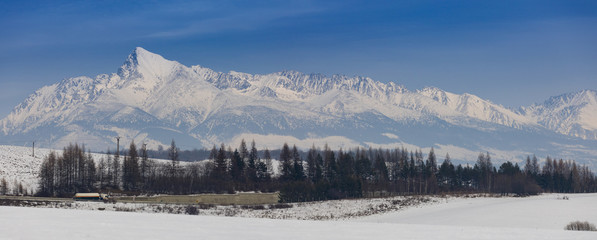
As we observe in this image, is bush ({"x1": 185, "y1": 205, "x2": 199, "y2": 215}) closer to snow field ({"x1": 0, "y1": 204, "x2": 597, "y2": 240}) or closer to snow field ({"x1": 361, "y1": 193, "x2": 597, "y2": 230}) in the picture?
snow field ({"x1": 361, "y1": 193, "x2": 597, "y2": 230})

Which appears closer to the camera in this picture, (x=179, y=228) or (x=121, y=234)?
(x=121, y=234)

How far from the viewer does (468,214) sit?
74750 millimetres

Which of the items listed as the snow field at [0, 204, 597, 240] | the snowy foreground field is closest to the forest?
the snowy foreground field

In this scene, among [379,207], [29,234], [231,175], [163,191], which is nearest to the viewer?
[29,234]

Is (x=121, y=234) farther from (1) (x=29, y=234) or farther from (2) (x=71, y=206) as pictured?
(2) (x=71, y=206)

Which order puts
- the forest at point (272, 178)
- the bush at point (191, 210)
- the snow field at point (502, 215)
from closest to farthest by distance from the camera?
the snow field at point (502, 215)
the bush at point (191, 210)
the forest at point (272, 178)

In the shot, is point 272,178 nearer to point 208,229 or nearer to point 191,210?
point 191,210

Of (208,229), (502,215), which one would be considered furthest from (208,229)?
(502,215)

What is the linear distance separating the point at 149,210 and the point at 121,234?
143 ft

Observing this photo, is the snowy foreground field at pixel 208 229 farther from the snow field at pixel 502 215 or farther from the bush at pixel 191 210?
the bush at pixel 191 210

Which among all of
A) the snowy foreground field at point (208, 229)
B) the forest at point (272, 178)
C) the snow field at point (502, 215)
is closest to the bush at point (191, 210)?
the snow field at point (502, 215)

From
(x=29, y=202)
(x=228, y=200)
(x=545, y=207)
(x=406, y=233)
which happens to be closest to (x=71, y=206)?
(x=29, y=202)

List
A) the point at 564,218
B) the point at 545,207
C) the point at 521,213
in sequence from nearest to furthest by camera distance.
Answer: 1. the point at 564,218
2. the point at 521,213
3. the point at 545,207

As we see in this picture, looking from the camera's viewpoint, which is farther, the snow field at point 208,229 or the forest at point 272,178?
the forest at point 272,178
